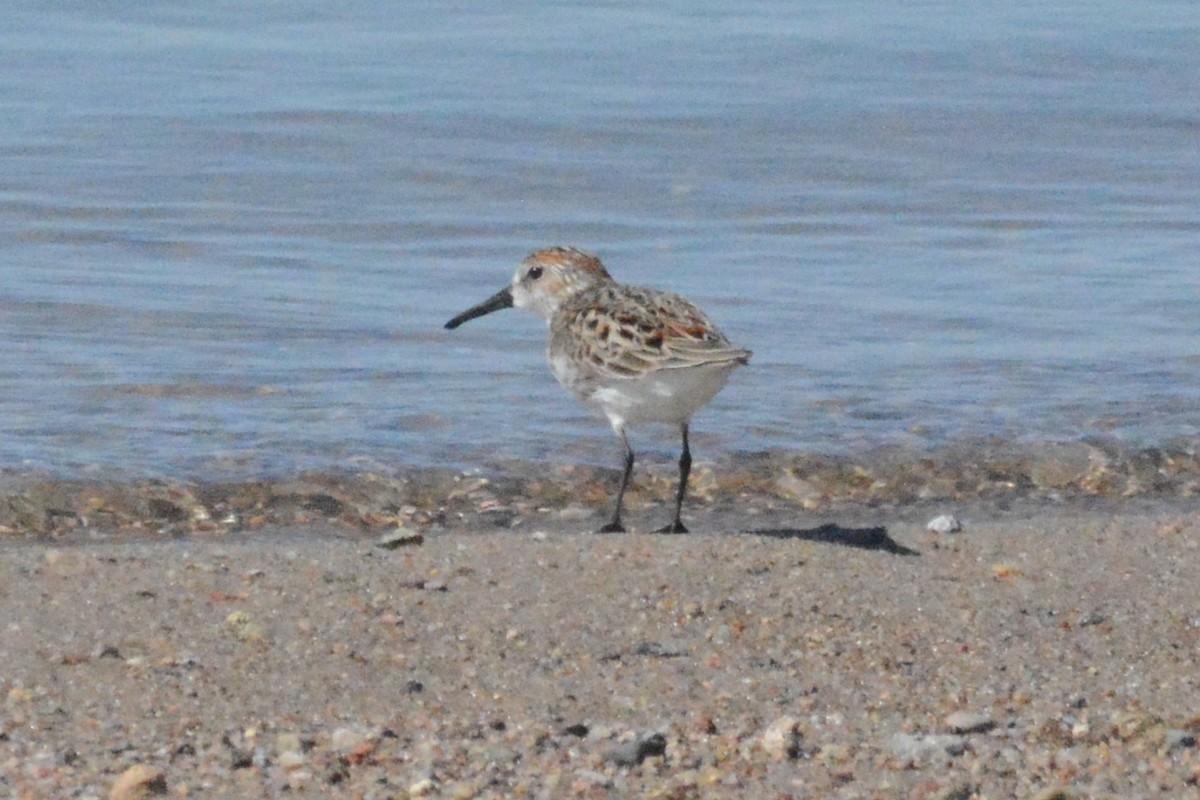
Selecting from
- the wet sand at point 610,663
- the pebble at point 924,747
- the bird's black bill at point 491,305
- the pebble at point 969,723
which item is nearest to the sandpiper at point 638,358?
the wet sand at point 610,663

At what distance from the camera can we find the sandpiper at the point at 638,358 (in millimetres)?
6961

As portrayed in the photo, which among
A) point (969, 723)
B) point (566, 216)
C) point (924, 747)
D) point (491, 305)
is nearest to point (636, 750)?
point (924, 747)

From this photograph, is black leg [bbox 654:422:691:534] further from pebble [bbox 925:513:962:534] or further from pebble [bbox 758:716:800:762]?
pebble [bbox 758:716:800:762]

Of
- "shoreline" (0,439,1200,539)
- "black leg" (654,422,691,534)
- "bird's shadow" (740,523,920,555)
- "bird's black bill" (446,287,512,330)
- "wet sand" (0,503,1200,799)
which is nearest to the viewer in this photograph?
"wet sand" (0,503,1200,799)

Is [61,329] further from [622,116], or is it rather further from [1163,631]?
[622,116]

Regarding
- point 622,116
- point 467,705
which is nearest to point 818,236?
point 622,116

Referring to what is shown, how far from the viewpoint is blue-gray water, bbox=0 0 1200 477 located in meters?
8.82

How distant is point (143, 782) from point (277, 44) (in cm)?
1433

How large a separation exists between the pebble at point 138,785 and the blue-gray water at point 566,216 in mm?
3489

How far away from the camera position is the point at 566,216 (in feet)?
43.5

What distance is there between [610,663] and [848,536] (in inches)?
68.2

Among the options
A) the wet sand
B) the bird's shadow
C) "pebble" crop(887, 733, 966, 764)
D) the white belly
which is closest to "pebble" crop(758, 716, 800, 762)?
the wet sand

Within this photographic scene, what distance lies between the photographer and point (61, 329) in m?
9.87

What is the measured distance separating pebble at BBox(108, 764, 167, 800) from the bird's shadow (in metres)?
2.82
